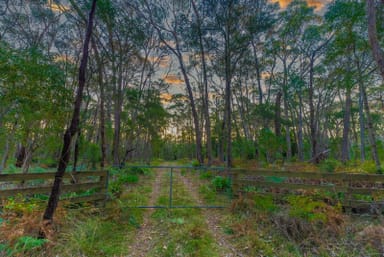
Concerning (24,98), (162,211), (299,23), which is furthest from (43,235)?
(299,23)

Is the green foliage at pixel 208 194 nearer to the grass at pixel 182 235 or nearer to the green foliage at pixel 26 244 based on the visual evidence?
the grass at pixel 182 235

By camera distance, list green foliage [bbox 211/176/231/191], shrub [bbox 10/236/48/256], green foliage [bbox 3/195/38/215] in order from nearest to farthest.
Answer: shrub [bbox 10/236/48/256] < green foliage [bbox 3/195/38/215] < green foliage [bbox 211/176/231/191]

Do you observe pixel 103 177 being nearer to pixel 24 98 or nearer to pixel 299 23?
pixel 24 98

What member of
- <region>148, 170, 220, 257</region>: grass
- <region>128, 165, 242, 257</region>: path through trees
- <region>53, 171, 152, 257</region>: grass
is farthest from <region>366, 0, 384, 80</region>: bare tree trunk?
<region>53, 171, 152, 257</region>: grass

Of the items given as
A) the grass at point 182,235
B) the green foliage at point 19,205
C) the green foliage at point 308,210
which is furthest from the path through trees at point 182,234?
the green foliage at point 19,205

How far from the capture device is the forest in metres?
3.03

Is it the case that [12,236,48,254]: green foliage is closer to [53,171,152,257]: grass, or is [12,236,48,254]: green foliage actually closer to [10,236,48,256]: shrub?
[10,236,48,256]: shrub

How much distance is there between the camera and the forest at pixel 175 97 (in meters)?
3.03

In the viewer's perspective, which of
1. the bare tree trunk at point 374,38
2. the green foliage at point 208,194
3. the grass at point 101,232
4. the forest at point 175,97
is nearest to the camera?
the grass at point 101,232

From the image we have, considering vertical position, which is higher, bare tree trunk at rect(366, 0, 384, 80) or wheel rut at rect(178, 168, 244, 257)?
bare tree trunk at rect(366, 0, 384, 80)

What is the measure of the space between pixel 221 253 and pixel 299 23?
54.1 ft

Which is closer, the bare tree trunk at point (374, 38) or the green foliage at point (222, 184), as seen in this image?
the bare tree trunk at point (374, 38)

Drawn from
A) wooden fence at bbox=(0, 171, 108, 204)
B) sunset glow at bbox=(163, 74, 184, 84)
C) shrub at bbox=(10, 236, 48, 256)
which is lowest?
shrub at bbox=(10, 236, 48, 256)

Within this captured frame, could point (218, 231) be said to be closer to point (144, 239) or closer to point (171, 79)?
point (144, 239)
